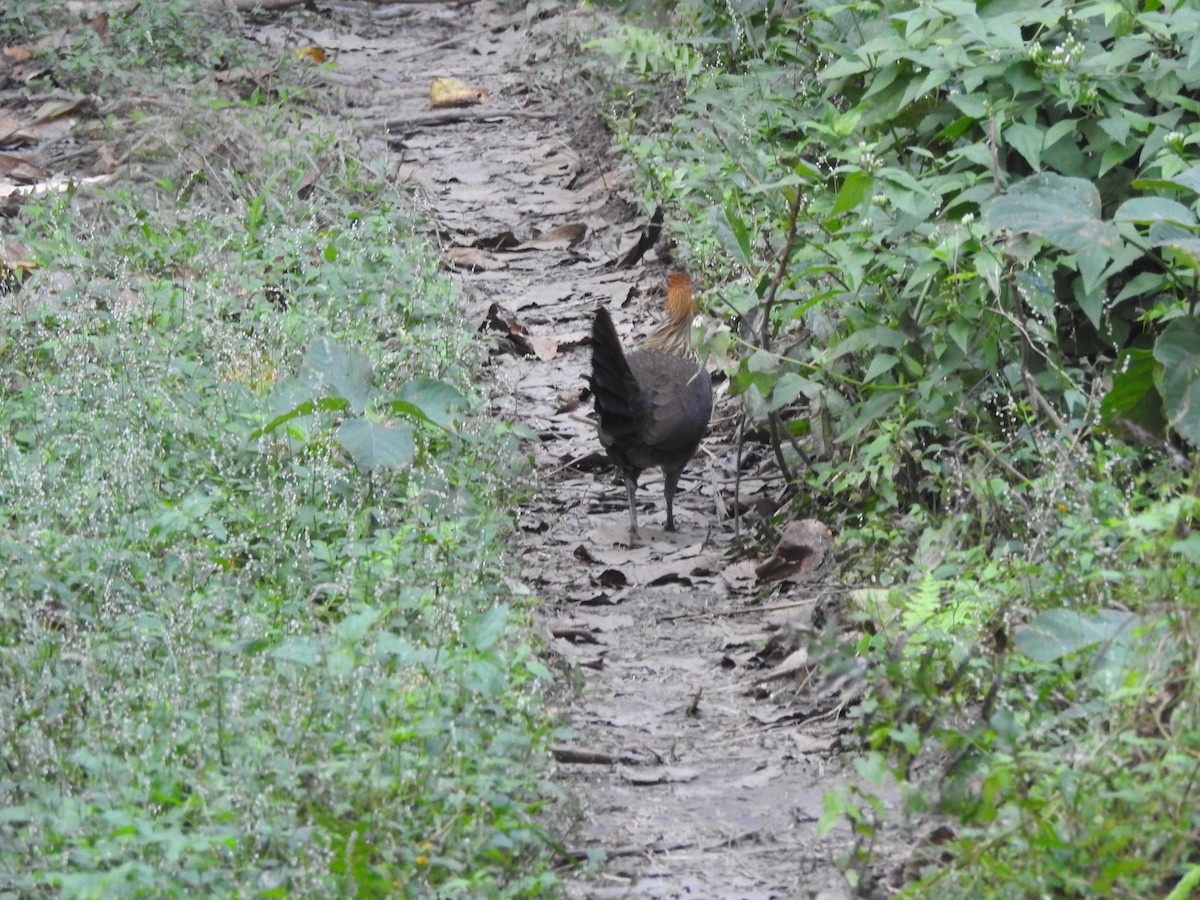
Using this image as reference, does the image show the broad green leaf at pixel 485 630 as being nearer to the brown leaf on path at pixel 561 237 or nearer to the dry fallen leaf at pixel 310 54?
the brown leaf on path at pixel 561 237

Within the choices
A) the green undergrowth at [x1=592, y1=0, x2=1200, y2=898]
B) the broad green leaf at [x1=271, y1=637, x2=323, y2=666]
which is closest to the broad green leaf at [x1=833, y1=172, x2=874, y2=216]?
the green undergrowth at [x1=592, y1=0, x2=1200, y2=898]

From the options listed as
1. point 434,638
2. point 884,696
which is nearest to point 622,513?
point 434,638

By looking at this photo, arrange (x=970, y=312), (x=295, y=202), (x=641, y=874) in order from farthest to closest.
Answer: (x=295, y=202), (x=970, y=312), (x=641, y=874)

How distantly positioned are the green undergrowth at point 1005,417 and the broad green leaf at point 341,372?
1.35m

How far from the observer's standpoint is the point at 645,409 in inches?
277

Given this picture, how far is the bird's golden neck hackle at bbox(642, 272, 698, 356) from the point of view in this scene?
7.81 m

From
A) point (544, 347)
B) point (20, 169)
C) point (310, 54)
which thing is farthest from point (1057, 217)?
point (310, 54)

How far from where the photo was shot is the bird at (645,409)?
7008 millimetres

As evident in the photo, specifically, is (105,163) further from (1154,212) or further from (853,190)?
(1154,212)

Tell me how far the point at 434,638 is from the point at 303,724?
69cm

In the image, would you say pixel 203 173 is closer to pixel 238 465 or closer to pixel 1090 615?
pixel 238 465

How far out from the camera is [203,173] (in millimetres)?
9062

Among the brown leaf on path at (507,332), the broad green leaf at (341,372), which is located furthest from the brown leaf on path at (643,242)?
the broad green leaf at (341,372)

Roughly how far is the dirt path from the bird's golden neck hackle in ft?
1.74
